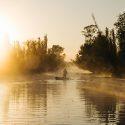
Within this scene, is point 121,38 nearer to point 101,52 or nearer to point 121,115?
point 101,52

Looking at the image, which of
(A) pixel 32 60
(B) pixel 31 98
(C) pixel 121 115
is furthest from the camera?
(A) pixel 32 60

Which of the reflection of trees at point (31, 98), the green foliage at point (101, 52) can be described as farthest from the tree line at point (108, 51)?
the reflection of trees at point (31, 98)

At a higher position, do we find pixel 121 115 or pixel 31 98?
pixel 31 98

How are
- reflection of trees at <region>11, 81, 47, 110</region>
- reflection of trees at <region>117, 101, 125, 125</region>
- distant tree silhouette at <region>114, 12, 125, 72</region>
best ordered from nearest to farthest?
reflection of trees at <region>117, 101, 125, 125</region>, reflection of trees at <region>11, 81, 47, 110</region>, distant tree silhouette at <region>114, 12, 125, 72</region>

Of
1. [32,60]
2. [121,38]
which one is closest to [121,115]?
[121,38]

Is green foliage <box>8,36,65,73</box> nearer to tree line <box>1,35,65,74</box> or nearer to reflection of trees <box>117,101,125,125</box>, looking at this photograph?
tree line <box>1,35,65,74</box>

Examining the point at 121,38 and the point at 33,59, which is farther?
the point at 33,59

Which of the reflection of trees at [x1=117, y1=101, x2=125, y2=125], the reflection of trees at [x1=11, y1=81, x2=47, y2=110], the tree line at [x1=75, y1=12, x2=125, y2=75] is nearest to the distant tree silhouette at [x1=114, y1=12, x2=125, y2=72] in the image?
the tree line at [x1=75, y1=12, x2=125, y2=75]

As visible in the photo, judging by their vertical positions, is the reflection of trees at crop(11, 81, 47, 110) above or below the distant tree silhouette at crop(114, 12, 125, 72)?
below

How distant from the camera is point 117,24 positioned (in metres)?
105

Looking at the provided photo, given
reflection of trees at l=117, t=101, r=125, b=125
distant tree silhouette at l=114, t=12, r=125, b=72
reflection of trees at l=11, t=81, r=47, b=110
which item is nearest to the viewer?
reflection of trees at l=117, t=101, r=125, b=125

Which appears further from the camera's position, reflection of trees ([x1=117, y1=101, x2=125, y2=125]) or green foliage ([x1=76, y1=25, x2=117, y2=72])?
green foliage ([x1=76, y1=25, x2=117, y2=72])

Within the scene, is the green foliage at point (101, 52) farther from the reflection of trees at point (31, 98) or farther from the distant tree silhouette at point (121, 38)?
the reflection of trees at point (31, 98)

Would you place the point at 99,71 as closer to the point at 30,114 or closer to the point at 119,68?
the point at 119,68
